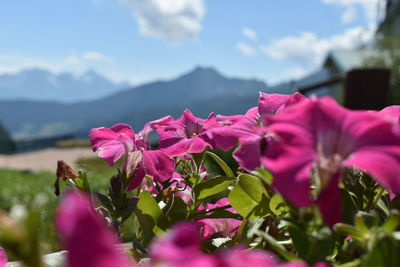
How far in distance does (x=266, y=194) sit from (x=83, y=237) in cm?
24

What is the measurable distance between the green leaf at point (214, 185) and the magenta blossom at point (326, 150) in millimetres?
177

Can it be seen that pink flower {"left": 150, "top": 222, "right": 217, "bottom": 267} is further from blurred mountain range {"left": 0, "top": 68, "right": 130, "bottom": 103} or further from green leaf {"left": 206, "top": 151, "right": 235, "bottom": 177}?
blurred mountain range {"left": 0, "top": 68, "right": 130, "bottom": 103}

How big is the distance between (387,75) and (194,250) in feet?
9.53

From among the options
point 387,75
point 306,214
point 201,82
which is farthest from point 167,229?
point 201,82

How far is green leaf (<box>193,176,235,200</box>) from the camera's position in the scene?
0.46m

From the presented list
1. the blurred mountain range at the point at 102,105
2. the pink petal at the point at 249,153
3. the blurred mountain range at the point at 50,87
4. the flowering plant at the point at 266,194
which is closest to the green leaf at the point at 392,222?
the flowering plant at the point at 266,194

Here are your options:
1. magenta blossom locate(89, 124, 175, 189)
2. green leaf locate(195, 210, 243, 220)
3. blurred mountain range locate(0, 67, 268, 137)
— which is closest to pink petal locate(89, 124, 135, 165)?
magenta blossom locate(89, 124, 175, 189)

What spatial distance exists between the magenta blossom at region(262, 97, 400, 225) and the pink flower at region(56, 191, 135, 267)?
0.12m

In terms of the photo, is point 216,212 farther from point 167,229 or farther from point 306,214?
point 306,214

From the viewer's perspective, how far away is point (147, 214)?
44cm

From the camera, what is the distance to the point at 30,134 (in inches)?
4670

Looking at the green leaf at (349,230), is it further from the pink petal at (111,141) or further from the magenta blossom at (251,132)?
the pink petal at (111,141)

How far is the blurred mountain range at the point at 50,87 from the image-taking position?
147125mm

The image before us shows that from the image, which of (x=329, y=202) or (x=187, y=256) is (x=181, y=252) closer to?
(x=187, y=256)
